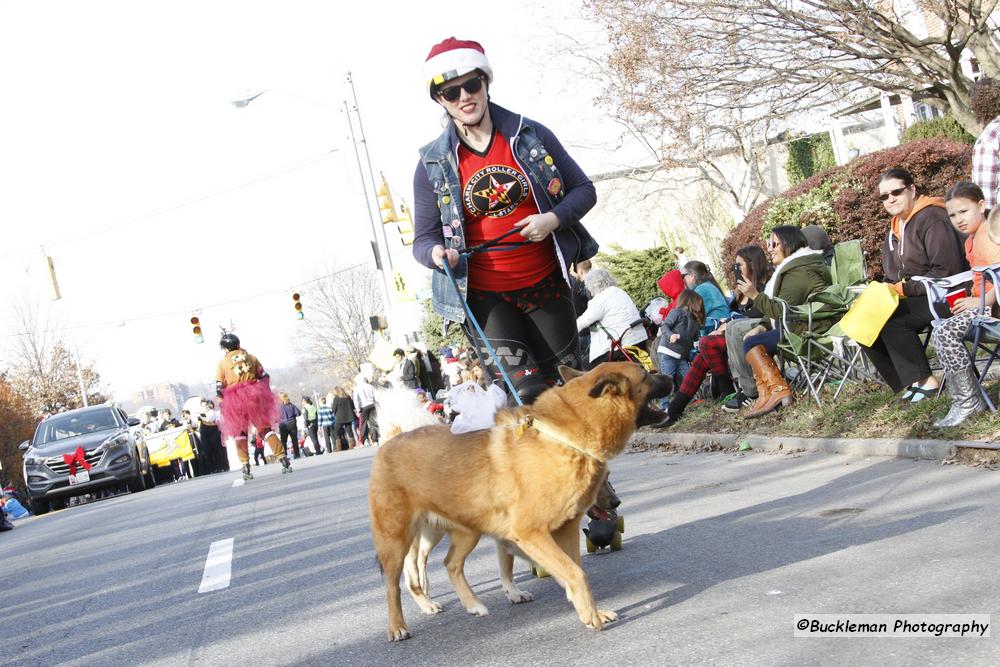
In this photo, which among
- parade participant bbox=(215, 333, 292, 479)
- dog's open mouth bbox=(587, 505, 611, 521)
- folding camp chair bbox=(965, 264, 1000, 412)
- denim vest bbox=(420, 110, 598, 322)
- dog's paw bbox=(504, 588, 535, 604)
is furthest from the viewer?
parade participant bbox=(215, 333, 292, 479)

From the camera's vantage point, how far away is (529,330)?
575cm

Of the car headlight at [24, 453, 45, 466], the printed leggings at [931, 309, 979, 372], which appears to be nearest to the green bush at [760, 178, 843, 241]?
the printed leggings at [931, 309, 979, 372]

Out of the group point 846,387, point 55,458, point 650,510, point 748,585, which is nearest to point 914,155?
point 846,387

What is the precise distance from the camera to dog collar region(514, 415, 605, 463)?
459 centimetres

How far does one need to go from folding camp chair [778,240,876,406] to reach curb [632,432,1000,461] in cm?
61

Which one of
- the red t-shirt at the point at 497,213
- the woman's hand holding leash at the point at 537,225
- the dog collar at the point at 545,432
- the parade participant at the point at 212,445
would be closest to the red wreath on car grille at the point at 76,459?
the parade participant at the point at 212,445

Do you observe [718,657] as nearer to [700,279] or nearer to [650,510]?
[650,510]

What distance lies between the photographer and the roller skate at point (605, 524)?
18.6 ft

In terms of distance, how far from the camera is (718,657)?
3.74 metres

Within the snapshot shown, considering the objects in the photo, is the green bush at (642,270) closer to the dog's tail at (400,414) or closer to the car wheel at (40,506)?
the car wheel at (40,506)

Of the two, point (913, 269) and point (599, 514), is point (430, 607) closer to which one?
point (599, 514)

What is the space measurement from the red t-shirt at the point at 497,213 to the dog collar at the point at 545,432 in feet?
3.48

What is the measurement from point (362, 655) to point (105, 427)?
66.7ft

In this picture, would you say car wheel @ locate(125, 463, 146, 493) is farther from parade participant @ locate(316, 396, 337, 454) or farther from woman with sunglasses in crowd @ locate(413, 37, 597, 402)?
woman with sunglasses in crowd @ locate(413, 37, 597, 402)
